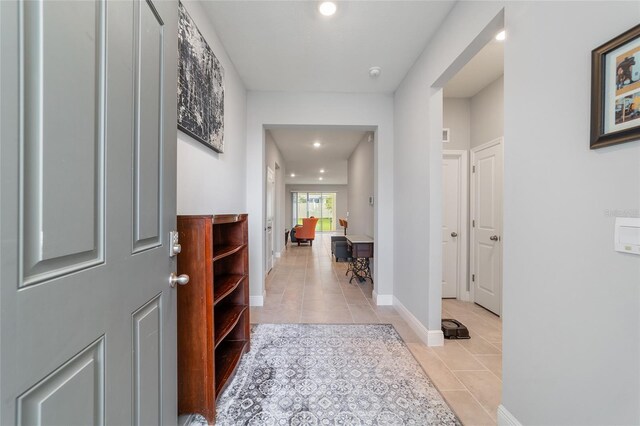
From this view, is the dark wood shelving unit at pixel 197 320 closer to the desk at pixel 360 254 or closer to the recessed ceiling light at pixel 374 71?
the recessed ceiling light at pixel 374 71

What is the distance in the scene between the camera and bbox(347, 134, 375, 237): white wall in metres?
4.77

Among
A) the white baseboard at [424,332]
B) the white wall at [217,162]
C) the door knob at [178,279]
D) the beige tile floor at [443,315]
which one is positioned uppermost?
the white wall at [217,162]

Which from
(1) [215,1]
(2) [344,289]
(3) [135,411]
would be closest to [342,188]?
(2) [344,289]

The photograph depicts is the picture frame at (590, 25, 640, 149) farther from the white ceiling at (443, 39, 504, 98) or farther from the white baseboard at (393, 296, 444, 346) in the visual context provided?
the white baseboard at (393, 296, 444, 346)

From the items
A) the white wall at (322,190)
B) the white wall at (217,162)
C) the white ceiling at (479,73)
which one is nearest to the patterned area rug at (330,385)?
the white wall at (217,162)

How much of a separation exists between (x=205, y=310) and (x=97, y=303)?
786mm

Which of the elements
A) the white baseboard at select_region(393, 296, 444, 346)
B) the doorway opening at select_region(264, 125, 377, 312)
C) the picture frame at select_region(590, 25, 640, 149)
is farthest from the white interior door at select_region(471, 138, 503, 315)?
the picture frame at select_region(590, 25, 640, 149)

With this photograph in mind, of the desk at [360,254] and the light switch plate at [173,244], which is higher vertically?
the light switch plate at [173,244]

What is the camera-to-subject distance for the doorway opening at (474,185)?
119 inches

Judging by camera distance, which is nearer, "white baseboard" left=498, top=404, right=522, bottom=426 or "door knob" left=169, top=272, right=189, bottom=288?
"door knob" left=169, top=272, right=189, bottom=288

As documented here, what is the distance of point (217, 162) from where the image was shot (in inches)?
88.7

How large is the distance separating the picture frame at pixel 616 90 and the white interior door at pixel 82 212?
1.66m

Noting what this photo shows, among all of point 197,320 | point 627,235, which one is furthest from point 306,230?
point 627,235

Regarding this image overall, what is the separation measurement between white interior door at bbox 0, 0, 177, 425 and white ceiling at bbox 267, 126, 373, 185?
2.67 meters
